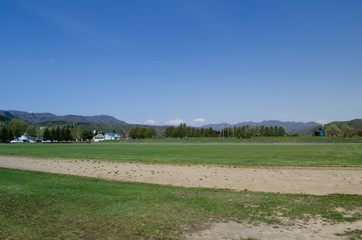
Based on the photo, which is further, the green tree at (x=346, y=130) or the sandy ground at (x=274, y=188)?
the green tree at (x=346, y=130)

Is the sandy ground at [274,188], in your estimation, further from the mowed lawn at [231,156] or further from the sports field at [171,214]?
the mowed lawn at [231,156]

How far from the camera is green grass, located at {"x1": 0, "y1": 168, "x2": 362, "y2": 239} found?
762 centimetres

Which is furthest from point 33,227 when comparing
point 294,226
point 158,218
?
point 294,226

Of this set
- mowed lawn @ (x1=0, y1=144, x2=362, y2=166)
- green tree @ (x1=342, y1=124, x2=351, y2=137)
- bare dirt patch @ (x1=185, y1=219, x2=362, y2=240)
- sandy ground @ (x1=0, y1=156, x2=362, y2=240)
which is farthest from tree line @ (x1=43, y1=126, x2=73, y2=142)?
green tree @ (x1=342, y1=124, x2=351, y2=137)

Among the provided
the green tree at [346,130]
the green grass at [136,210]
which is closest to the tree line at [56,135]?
the green grass at [136,210]

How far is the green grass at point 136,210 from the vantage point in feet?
25.0

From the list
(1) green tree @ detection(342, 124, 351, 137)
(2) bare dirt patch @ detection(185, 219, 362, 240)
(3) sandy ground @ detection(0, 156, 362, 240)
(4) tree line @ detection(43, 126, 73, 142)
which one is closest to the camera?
(2) bare dirt patch @ detection(185, 219, 362, 240)

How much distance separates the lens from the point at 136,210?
9.53 metres

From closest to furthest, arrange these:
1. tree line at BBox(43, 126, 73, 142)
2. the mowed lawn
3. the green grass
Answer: the green grass < the mowed lawn < tree line at BBox(43, 126, 73, 142)

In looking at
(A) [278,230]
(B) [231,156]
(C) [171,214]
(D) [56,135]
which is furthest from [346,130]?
(C) [171,214]

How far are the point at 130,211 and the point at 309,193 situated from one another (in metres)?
8.83

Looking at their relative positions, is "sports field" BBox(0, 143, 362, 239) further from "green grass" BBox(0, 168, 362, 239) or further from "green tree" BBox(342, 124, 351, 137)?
"green tree" BBox(342, 124, 351, 137)

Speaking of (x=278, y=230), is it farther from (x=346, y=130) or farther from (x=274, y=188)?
(x=346, y=130)

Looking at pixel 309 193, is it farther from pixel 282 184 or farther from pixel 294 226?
pixel 294 226
